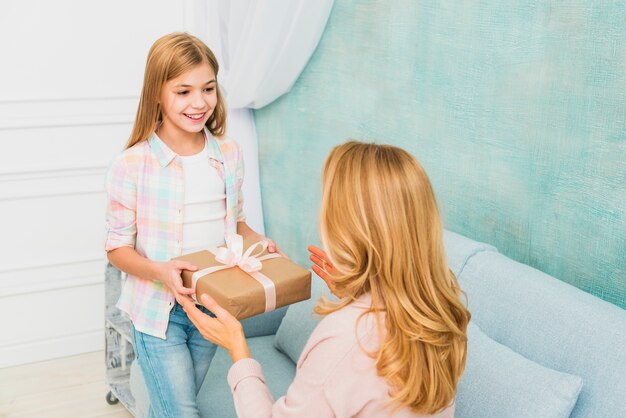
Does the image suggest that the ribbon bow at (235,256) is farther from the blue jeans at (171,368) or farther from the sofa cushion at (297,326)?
the sofa cushion at (297,326)

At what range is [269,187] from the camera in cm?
309

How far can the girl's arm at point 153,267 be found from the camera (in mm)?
1653

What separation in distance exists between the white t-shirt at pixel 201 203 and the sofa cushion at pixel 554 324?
2.14ft

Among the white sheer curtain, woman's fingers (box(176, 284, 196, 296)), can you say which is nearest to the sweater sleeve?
woman's fingers (box(176, 284, 196, 296))

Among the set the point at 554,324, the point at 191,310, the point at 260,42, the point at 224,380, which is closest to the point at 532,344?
the point at 554,324

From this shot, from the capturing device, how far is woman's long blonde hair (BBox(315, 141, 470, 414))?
116cm

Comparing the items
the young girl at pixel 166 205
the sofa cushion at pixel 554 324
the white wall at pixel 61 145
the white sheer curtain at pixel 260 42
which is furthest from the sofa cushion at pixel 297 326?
the white wall at pixel 61 145

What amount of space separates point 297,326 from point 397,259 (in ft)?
3.72

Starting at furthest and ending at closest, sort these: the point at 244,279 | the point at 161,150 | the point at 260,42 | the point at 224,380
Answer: the point at 260,42 < the point at 224,380 < the point at 161,150 < the point at 244,279

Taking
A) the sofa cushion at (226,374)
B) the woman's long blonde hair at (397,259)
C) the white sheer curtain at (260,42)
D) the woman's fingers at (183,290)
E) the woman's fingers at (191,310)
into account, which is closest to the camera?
the woman's long blonde hair at (397,259)

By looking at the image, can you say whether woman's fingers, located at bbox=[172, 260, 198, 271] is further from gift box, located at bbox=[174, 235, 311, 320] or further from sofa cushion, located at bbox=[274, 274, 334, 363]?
sofa cushion, located at bbox=[274, 274, 334, 363]

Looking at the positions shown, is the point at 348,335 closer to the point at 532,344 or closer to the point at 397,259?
the point at 397,259

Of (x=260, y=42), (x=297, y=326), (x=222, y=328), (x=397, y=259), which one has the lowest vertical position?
(x=297, y=326)

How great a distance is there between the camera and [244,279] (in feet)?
5.27
